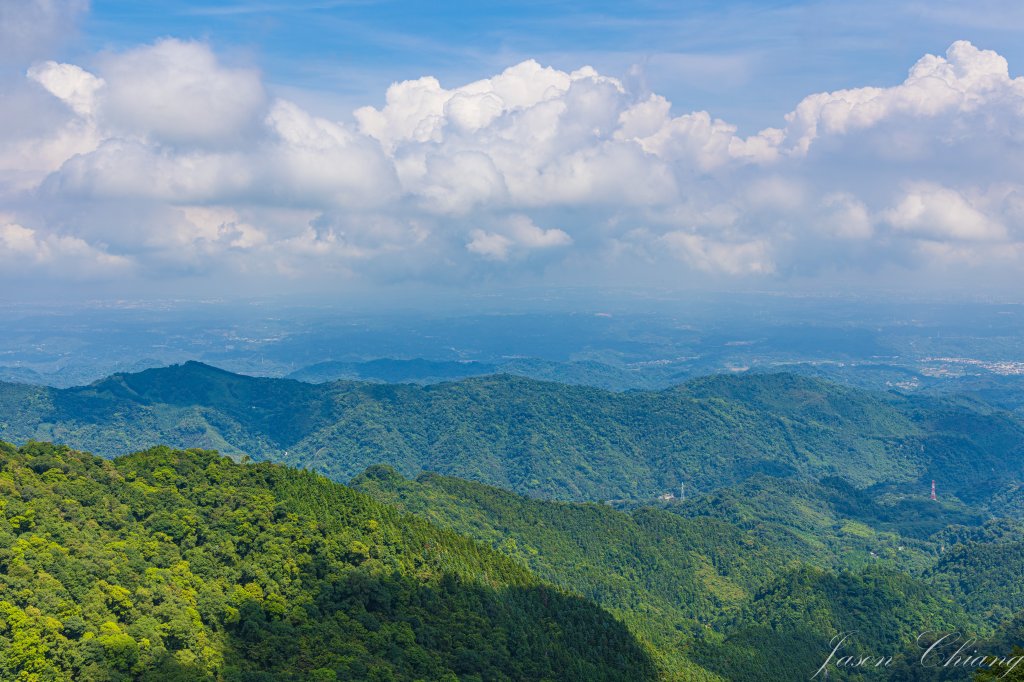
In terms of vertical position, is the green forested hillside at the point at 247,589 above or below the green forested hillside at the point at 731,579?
above

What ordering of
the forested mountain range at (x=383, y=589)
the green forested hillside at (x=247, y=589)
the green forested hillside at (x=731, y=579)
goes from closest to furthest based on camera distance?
the green forested hillside at (x=247, y=589), the forested mountain range at (x=383, y=589), the green forested hillside at (x=731, y=579)

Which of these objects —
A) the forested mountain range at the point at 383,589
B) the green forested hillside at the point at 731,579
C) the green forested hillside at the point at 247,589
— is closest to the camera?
the green forested hillside at the point at 247,589

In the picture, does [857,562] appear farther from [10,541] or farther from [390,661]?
[10,541]


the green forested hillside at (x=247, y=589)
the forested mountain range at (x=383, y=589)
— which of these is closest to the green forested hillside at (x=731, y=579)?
the forested mountain range at (x=383, y=589)

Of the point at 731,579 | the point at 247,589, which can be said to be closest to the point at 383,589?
the point at 247,589

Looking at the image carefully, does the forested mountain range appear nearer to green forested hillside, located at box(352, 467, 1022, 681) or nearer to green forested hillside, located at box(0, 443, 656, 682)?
green forested hillside, located at box(0, 443, 656, 682)

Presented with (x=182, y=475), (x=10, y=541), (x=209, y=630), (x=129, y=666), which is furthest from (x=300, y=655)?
(x=182, y=475)

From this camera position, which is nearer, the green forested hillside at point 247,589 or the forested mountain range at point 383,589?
the green forested hillside at point 247,589

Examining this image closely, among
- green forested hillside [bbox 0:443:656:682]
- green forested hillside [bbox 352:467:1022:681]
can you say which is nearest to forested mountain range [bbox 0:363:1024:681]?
green forested hillside [bbox 0:443:656:682]

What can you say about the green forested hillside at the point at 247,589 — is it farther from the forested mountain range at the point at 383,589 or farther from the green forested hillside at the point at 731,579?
the green forested hillside at the point at 731,579

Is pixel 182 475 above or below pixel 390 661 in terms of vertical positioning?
above
